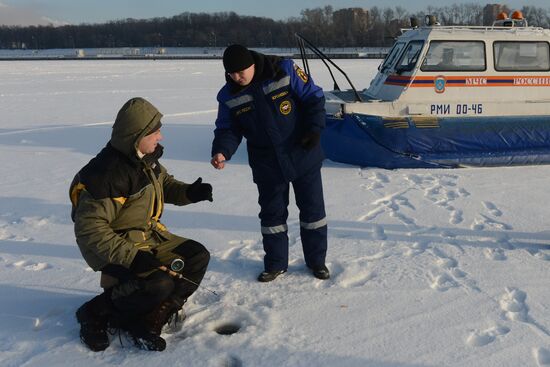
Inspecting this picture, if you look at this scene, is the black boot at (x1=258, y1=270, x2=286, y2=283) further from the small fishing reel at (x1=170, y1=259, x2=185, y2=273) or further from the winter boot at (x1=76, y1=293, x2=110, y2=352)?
the winter boot at (x1=76, y1=293, x2=110, y2=352)

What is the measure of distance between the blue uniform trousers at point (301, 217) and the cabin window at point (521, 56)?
416 centimetres

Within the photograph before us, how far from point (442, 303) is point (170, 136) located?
636cm

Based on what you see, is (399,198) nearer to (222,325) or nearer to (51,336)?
(222,325)

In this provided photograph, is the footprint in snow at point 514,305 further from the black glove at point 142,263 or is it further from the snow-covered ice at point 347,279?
the black glove at point 142,263

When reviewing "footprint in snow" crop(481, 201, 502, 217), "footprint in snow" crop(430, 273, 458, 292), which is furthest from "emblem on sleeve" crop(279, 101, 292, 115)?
"footprint in snow" crop(481, 201, 502, 217)

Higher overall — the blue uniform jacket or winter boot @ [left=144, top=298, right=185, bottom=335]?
the blue uniform jacket

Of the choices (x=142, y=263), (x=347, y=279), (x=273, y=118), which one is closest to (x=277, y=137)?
(x=273, y=118)

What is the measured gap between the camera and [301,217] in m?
3.54

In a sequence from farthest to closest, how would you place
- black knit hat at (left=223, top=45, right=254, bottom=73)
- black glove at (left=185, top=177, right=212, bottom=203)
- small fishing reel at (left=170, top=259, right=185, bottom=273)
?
black knit hat at (left=223, top=45, right=254, bottom=73), black glove at (left=185, top=177, right=212, bottom=203), small fishing reel at (left=170, top=259, right=185, bottom=273)

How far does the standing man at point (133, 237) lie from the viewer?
8.18ft

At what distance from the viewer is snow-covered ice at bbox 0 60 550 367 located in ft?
8.93

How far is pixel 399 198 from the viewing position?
5.23m

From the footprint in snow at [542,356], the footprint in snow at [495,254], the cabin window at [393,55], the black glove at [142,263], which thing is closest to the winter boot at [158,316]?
the black glove at [142,263]

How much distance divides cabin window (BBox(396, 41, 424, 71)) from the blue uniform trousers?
11.8ft
